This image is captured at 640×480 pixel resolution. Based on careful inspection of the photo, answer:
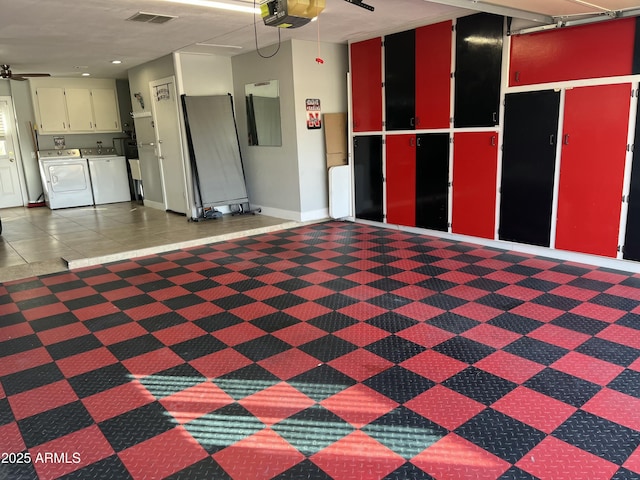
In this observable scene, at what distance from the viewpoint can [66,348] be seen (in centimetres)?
344

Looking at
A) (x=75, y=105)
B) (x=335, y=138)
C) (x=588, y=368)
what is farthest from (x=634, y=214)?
(x=75, y=105)

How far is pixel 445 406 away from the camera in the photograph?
8.55 ft

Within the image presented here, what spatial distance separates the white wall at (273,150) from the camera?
719 cm

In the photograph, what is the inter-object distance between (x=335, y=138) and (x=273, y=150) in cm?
102

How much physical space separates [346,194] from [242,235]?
5.92 ft

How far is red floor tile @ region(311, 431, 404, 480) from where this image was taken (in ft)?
6.95

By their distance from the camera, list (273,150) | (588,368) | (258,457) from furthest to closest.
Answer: (273,150), (588,368), (258,457)

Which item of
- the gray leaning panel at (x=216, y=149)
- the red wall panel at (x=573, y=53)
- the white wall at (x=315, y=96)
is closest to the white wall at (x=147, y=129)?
the gray leaning panel at (x=216, y=149)

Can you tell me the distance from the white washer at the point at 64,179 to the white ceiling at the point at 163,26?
2230 mm

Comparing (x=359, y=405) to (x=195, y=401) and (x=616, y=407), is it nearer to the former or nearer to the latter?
(x=195, y=401)

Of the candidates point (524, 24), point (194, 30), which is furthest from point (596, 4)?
point (194, 30)

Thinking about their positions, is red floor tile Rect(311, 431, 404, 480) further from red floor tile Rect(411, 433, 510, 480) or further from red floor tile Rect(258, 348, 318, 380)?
red floor tile Rect(258, 348, 318, 380)

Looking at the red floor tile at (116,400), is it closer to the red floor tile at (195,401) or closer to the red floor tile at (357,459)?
the red floor tile at (195,401)

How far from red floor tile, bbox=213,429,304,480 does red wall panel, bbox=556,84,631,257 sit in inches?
163
